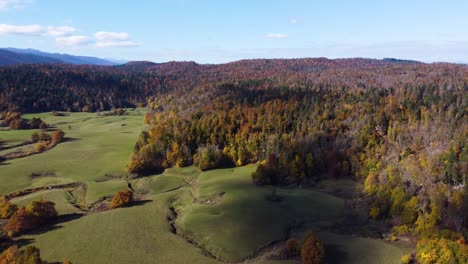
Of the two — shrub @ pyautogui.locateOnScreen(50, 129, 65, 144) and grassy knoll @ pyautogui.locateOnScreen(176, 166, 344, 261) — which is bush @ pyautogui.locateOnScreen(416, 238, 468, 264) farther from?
shrub @ pyautogui.locateOnScreen(50, 129, 65, 144)

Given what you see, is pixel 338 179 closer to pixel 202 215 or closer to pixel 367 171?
pixel 367 171

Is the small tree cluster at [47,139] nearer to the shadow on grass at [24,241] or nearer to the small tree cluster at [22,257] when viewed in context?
the shadow on grass at [24,241]

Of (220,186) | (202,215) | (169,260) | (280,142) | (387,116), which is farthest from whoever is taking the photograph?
(387,116)

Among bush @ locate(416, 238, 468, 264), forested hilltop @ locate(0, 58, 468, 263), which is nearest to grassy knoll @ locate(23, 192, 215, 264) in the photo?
forested hilltop @ locate(0, 58, 468, 263)

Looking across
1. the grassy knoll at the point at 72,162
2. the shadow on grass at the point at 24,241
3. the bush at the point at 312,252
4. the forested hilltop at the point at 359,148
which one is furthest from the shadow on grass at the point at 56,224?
the bush at the point at 312,252

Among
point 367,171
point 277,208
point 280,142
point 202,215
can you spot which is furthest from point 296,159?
point 202,215

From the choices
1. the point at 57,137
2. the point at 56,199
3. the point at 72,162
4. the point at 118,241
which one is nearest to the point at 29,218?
the point at 56,199

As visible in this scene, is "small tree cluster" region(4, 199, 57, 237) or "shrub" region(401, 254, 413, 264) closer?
"shrub" region(401, 254, 413, 264)

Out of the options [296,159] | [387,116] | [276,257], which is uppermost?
[387,116]

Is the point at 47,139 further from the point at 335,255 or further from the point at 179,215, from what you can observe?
→ the point at 335,255
